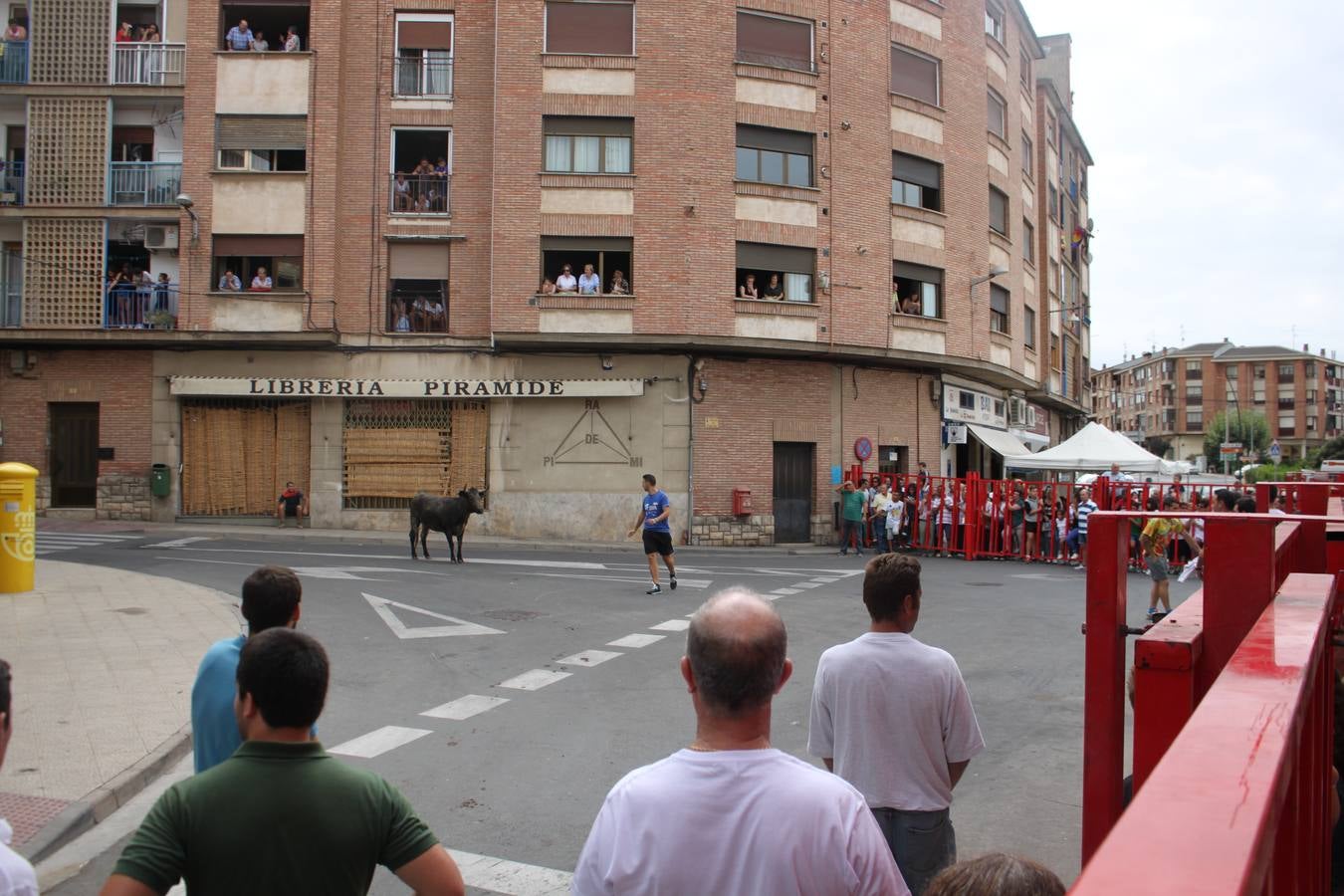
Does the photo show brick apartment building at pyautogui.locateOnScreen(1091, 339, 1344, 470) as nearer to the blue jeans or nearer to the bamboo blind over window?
the bamboo blind over window

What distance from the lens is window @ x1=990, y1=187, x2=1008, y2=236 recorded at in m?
29.4

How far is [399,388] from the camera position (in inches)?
920

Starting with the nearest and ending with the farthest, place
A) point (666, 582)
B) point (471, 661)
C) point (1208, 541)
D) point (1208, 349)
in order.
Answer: point (1208, 541), point (471, 661), point (666, 582), point (1208, 349)

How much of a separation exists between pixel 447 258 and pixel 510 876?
2133 centimetres

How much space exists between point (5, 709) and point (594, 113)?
22981mm

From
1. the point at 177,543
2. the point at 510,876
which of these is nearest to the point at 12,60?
the point at 177,543

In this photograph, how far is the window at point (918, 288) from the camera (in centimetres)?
2600

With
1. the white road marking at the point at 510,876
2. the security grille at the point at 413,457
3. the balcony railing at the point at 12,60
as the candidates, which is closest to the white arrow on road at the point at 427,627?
the white road marking at the point at 510,876

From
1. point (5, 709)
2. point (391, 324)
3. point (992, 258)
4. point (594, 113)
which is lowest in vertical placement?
point (5, 709)

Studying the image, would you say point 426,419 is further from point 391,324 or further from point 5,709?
point 5,709

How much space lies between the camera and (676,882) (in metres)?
1.87

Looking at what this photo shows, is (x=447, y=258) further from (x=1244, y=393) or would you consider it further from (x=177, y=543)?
(x=1244, y=393)

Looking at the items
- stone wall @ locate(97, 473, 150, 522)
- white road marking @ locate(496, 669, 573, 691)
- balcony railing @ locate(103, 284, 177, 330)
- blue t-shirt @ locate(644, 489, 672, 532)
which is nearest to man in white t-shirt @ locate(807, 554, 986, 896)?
white road marking @ locate(496, 669, 573, 691)

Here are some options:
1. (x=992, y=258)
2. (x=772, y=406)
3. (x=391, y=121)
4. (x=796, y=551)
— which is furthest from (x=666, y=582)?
(x=992, y=258)
